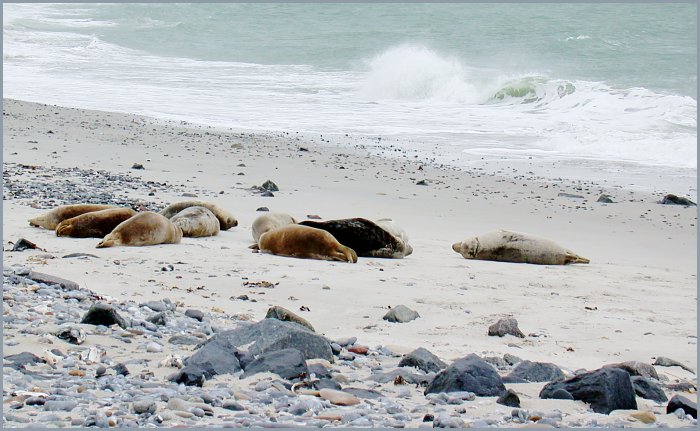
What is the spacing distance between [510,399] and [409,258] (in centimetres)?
374

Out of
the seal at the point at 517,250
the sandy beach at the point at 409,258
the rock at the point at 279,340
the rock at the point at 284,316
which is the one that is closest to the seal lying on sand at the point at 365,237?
the sandy beach at the point at 409,258

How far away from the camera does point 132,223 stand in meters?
7.16

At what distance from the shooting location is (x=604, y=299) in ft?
20.5

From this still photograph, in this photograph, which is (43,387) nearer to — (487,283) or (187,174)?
(487,283)

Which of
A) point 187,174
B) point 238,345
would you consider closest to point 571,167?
point 187,174

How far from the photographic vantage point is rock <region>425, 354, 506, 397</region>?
3887mm

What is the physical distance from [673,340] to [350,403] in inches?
92.6

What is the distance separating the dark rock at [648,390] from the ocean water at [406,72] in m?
10.5

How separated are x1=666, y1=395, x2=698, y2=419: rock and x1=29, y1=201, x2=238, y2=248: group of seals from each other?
4436mm

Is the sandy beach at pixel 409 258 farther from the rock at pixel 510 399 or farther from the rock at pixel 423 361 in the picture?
the rock at pixel 423 361

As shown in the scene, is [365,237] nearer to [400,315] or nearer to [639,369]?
[400,315]

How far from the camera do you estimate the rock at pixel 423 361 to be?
424 centimetres

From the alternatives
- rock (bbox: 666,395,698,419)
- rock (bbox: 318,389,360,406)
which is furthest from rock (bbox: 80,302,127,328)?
rock (bbox: 666,395,698,419)

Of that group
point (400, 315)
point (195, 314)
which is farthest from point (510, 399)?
point (195, 314)
